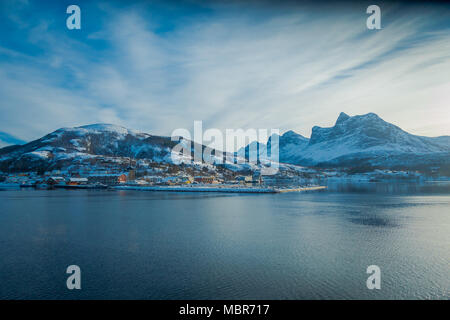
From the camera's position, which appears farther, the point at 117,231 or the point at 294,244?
the point at 117,231

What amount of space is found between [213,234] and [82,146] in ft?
639

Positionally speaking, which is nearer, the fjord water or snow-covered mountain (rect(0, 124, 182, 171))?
the fjord water

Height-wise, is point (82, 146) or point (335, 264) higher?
point (82, 146)

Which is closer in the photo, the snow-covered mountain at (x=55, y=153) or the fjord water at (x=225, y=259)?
the fjord water at (x=225, y=259)

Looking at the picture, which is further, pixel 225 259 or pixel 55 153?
pixel 55 153

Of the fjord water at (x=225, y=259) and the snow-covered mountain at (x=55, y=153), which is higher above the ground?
the snow-covered mountain at (x=55, y=153)

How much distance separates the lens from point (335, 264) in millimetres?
12055

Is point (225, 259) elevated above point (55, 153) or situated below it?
below

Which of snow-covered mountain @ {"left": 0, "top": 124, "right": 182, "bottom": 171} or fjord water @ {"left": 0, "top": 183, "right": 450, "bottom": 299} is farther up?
snow-covered mountain @ {"left": 0, "top": 124, "right": 182, "bottom": 171}

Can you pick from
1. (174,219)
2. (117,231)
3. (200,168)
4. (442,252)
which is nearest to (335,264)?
(442,252)
